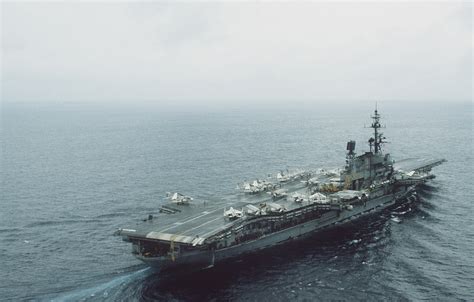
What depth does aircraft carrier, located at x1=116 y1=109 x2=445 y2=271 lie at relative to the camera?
123 ft

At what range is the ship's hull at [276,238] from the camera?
123ft

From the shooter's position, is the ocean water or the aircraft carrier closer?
the ocean water

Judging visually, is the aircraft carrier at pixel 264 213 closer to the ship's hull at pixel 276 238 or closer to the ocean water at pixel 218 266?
the ship's hull at pixel 276 238

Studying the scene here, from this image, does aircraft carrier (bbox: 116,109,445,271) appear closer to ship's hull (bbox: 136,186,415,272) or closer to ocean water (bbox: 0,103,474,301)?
ship's hull (bbox: 136,186,415,272)

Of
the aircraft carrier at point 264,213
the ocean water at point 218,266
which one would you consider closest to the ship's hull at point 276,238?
the aircraft carrier at point 264,213

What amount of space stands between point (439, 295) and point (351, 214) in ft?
59.6

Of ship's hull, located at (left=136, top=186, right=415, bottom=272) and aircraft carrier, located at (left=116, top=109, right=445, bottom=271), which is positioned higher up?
aircraft carrier, located at (left=116, top=109, right=445, bottom=271)

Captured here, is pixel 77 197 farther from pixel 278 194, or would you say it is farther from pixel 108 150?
pixel 108 150

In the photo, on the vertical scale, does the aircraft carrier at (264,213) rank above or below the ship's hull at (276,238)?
above

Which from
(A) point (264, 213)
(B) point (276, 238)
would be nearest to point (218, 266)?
(A) point (264, 213)

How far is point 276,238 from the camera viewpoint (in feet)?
142

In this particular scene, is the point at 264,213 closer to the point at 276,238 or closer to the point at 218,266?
the point at 276,238

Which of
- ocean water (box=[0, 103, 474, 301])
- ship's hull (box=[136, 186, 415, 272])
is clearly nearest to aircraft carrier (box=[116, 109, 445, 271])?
ship's hull (box=[136, 186, 415, 272])

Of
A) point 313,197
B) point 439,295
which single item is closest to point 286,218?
point 313,197
